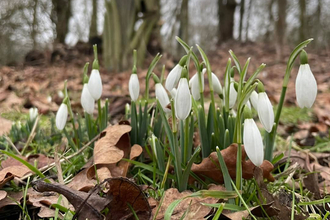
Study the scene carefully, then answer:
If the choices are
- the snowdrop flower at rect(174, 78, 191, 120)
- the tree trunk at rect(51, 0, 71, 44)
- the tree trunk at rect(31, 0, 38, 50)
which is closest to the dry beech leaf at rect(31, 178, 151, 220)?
the snowdrop flower at rect(174, 78, 191, 120)

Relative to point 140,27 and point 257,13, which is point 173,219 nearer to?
point 140,27

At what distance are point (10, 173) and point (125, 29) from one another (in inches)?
230

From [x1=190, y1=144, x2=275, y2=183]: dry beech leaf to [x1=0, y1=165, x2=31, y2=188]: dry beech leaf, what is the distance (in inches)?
27.8

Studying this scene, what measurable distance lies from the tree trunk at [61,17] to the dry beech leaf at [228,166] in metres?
10.7

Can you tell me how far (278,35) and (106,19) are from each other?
535cm

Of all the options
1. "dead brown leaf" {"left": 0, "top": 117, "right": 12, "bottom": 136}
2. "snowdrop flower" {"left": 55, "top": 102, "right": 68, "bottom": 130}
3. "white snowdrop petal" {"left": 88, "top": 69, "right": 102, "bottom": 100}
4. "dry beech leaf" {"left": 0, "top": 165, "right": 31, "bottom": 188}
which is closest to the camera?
"dry beech leaf" {"left": 0, "top": 165, "right": 31, "bottom": 188}

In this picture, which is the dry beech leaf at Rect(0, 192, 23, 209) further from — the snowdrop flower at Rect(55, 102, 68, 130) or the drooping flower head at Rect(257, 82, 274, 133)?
the drooping flower head at Rect(257, 82, 274, 133)

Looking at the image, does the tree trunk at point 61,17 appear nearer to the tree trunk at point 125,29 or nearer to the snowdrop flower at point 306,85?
the tree trunk at point 125,29

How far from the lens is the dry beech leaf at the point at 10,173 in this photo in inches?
48.5

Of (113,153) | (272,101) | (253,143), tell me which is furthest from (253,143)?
(272,101)

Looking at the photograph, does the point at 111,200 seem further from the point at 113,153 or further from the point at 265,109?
the point at 265,109

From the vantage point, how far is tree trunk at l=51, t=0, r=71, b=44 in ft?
36.7

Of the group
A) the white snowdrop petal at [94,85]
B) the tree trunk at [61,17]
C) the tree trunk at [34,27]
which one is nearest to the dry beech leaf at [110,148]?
the white snowdrop petal at [94,85]

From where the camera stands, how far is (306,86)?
112cm
